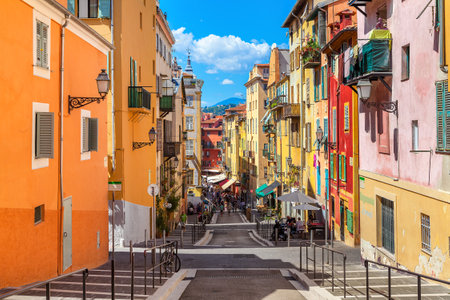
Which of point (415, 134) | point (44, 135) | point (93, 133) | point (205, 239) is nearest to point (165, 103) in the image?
point (205, 239)

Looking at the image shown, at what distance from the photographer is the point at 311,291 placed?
11.7 meters

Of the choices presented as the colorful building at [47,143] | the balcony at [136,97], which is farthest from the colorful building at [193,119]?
the colorful building at [47,143]

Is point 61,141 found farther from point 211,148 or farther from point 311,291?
point 211,148

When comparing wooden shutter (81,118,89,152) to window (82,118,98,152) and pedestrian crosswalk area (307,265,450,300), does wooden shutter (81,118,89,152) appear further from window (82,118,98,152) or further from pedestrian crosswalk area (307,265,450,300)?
pedestrian crosswalk area (307,265,450,300)

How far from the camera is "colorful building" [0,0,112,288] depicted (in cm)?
1012

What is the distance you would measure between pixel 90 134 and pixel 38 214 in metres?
4.55

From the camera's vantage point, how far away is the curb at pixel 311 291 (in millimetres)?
10748

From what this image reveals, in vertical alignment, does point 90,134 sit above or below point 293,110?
below

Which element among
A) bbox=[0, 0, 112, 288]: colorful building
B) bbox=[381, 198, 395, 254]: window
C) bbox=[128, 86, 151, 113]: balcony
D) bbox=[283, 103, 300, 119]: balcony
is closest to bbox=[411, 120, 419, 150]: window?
bbox=[381, 198, 395, 254]: window

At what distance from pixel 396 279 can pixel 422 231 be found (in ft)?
4.94

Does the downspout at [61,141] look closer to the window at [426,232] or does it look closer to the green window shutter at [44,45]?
the green window shutter at [44,45]

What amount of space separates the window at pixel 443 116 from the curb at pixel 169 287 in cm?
683

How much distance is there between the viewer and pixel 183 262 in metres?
18.4

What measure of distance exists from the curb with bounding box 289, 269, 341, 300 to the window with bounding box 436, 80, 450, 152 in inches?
158
